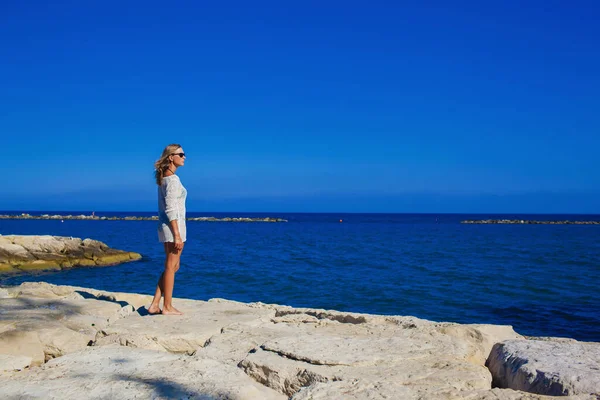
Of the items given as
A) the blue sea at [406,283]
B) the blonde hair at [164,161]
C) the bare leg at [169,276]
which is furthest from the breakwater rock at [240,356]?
the blue sea at [406,283]

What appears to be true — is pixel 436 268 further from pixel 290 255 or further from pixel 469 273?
pixel 290 255

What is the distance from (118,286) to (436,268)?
12.1 metres

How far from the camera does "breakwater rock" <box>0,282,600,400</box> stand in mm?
3066

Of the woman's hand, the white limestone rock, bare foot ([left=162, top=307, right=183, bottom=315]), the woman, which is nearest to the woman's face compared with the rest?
the woman

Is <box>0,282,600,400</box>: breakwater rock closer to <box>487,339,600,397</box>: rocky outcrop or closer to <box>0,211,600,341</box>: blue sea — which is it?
<box>487,339,600,397</box>: rocky outcrop

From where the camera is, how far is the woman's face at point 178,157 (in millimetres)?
5082

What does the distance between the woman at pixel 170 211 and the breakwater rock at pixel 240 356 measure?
1.19 ft

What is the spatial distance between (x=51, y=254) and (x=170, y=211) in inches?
802

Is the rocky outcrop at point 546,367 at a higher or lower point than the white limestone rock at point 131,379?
higher

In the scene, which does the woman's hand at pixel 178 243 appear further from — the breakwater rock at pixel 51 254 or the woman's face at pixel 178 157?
the breakwater rock at pixel 51 254

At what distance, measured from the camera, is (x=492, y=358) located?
13.0ft

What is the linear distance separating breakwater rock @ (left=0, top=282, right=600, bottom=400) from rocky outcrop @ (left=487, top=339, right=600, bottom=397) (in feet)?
0.12

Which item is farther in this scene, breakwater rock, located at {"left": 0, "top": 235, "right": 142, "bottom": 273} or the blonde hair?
breakwater rock, located at {"left": 0, "top": 235, "right": 142, "bottom": 273}

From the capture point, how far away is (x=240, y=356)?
397 cm
